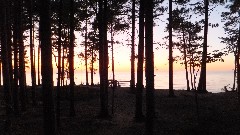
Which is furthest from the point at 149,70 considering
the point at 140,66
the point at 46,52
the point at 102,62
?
the point at 102,62

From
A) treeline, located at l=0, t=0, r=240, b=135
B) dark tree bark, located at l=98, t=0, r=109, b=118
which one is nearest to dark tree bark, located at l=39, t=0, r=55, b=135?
treeline, located at l=0, t=0, r=240, b=135

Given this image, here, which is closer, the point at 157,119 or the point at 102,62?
the point at 157,119

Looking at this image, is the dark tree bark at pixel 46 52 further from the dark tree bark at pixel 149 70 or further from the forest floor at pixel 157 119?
the forest floor at pixel 157 119

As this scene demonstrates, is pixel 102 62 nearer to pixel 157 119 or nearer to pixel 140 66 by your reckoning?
pixel 140 66

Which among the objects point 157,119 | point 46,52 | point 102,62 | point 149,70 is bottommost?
point 157,119

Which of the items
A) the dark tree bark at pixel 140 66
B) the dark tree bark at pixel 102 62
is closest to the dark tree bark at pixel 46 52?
the dark tree bark at pixel 140 66

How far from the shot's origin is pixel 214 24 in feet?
104

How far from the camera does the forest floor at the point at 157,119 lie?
15.8 m

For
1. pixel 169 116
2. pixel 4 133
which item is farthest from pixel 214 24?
pixel 4 133

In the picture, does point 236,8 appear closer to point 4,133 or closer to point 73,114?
point 73,114

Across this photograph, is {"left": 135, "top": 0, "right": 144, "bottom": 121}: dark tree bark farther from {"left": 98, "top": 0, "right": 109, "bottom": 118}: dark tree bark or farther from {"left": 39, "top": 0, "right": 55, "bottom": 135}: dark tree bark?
{"left": 39, "top": 0, "right": 55, "bottom": 135}: dark tree bark

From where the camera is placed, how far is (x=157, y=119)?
18625 millimetres

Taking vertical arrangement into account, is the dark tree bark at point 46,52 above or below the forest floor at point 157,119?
above

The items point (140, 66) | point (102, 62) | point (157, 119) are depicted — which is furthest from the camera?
point (102, 62)
